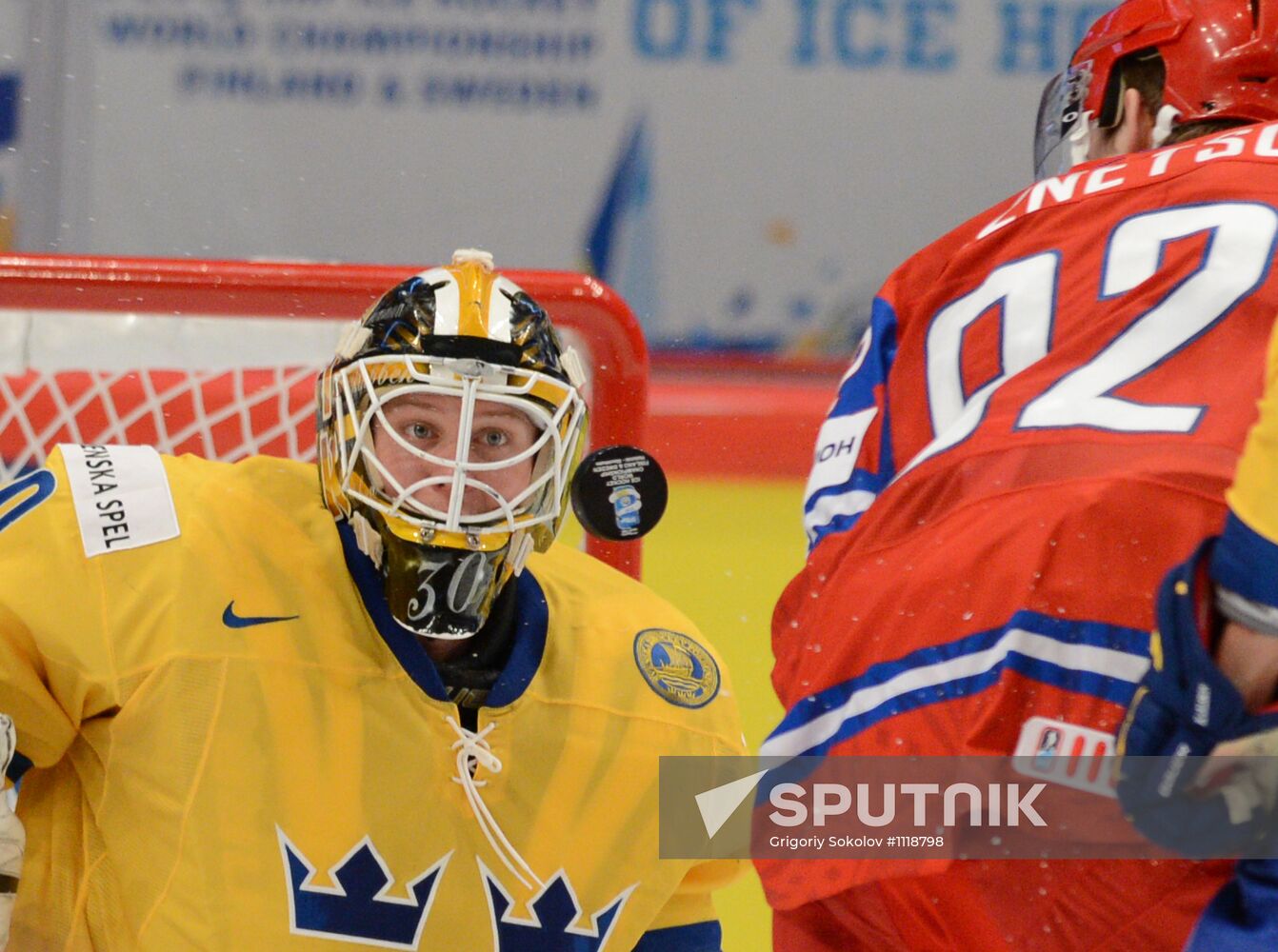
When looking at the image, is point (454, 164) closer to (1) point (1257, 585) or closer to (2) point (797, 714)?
(2) point (797, 714)

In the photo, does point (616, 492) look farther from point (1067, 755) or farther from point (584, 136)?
point (584, 136)

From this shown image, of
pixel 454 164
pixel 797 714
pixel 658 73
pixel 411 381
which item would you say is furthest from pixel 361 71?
pixel 797 714

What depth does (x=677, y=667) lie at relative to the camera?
A: 2.13 m

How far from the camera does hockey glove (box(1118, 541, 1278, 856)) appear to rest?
1239mm

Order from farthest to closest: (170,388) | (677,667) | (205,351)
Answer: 1. (205,351)
2. (170,388)
3. (677,667)

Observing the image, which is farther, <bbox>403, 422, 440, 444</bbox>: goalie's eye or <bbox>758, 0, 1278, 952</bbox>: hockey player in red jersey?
<bbox>403, 422, 440, 444</bbox>: goalie's eye

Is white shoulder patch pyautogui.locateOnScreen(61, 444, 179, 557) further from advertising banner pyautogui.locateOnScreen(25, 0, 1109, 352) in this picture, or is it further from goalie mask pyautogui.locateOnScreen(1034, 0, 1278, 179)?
advertising banner pyautogui.locateOnScreen(25, 0, 1109, 352)

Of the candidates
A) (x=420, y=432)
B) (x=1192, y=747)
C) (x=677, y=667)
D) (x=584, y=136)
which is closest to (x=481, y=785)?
(x=677, y=667)

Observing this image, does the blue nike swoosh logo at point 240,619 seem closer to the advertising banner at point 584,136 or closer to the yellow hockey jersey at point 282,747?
the yellow hockey jersey at point 282,747

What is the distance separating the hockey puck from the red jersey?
16.1 inches

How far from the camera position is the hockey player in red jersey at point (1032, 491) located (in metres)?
1.46

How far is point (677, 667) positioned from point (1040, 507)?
73 centimetres

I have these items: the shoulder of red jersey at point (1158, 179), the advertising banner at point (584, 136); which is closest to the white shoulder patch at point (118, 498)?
the shoulder of red jersey at point (1158, 179)

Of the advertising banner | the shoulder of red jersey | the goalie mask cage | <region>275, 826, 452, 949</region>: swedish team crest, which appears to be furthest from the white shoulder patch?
the advertising banner
